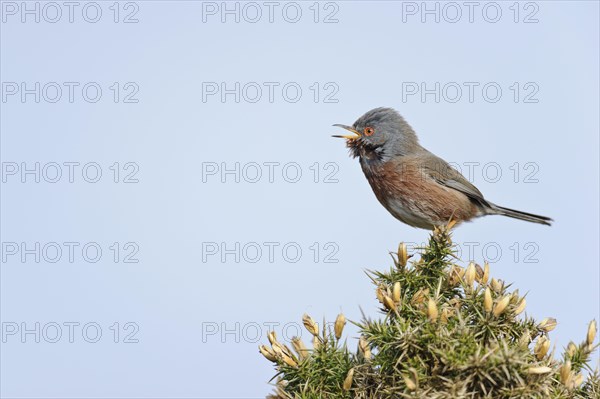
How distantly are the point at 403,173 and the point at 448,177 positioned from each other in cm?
78

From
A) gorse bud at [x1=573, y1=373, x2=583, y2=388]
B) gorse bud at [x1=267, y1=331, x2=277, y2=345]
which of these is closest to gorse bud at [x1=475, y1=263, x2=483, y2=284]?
gorse bud at [x1=573, y1=373, x2=583, y2=388]

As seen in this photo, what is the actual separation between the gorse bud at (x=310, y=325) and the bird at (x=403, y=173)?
385cm

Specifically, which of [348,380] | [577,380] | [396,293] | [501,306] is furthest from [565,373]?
[348,380]

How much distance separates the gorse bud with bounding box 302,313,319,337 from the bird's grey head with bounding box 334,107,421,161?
4110 mm

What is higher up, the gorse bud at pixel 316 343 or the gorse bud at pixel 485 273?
the gorse bud at pixel 485 273

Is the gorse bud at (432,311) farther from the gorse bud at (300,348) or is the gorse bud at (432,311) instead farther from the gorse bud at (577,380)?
the gorse bud at (577,380)

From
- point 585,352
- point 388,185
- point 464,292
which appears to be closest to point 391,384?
point 464,292

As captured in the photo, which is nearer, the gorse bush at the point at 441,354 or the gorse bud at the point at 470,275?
the gorse bush at the point at 441,354

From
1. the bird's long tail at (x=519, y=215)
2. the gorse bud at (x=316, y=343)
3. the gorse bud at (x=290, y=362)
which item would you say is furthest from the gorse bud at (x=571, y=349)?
the bird's long tail at (x=519, y=215)

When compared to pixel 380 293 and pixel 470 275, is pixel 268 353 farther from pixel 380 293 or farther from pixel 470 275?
pixel 470 275

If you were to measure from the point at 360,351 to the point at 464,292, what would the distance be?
0.73 metres

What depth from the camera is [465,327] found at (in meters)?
3.84

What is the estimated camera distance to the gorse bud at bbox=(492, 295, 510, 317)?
3938mm

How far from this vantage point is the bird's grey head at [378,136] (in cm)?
803
